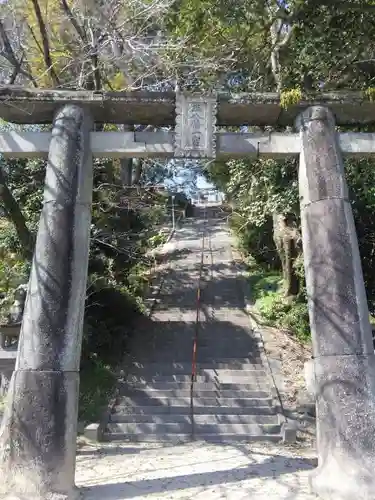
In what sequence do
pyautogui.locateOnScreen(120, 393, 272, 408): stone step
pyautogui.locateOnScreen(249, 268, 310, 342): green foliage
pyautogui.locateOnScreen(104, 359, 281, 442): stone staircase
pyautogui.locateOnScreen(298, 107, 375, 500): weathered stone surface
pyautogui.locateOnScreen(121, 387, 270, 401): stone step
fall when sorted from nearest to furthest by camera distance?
pyautogui.locateOnScreen(298, 107, 375, 500): weathered stone surface < pyautogui.locateOnScreen(104, 359, 281, 442): stone staircase < pyautogui.locateOnScreen(120, 393, 272, 408): stone step < pyautogui.locateOnScreen(121, 387, 270, 401): stone step < pyautogui.locateOnScreen(249, 268, 310, 342): green foliage

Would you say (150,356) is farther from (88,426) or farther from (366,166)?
(366,166)

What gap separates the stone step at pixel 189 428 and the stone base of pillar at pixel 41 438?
12.0ft

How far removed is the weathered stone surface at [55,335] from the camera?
211 inches

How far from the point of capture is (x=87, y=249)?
20.8ft

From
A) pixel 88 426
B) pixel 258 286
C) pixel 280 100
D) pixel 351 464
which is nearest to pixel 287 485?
A: pixel 351 464

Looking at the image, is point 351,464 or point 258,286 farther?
point 258,286

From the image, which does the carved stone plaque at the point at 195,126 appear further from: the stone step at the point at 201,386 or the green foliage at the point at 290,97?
the stone step at the point at 201,386

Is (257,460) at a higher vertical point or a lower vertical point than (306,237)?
lower

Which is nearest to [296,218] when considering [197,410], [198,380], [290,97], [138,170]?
[138,170]

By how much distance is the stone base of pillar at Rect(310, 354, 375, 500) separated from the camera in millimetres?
5223

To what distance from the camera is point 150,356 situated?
11953 mm

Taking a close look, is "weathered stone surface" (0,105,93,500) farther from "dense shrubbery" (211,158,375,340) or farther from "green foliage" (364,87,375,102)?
"dense shrubbery" (211,158,375,340)

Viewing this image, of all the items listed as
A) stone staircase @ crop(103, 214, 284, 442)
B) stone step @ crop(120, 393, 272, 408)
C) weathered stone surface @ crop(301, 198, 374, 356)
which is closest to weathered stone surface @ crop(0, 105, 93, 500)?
weathered stone surface @ crop(301, 198, 374, 356)

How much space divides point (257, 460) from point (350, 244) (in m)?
3.53
